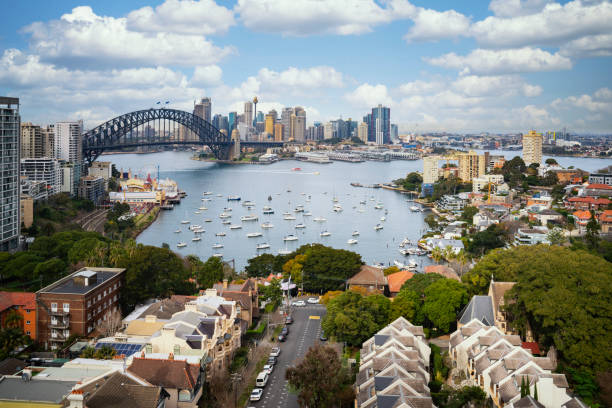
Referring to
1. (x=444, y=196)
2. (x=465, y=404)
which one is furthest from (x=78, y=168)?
(x=465, y=404)

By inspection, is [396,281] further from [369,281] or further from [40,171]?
[40,171]

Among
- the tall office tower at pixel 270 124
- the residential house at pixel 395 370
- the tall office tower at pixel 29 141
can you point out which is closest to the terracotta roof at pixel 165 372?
the residential house at pixel 395 370

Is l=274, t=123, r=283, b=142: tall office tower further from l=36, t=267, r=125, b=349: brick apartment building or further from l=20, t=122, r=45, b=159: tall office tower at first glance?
l=36, t=267, r=125, b=349: brick apartment building

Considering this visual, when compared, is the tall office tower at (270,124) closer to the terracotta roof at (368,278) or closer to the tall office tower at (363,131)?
the tall office tower at (363,131)

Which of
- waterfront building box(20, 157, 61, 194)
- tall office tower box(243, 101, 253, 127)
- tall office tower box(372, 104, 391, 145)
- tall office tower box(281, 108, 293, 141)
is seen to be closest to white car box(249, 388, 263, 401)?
waterfront building box(20, 157, 61, 194)

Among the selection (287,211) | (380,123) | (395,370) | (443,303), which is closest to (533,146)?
(287,211)
